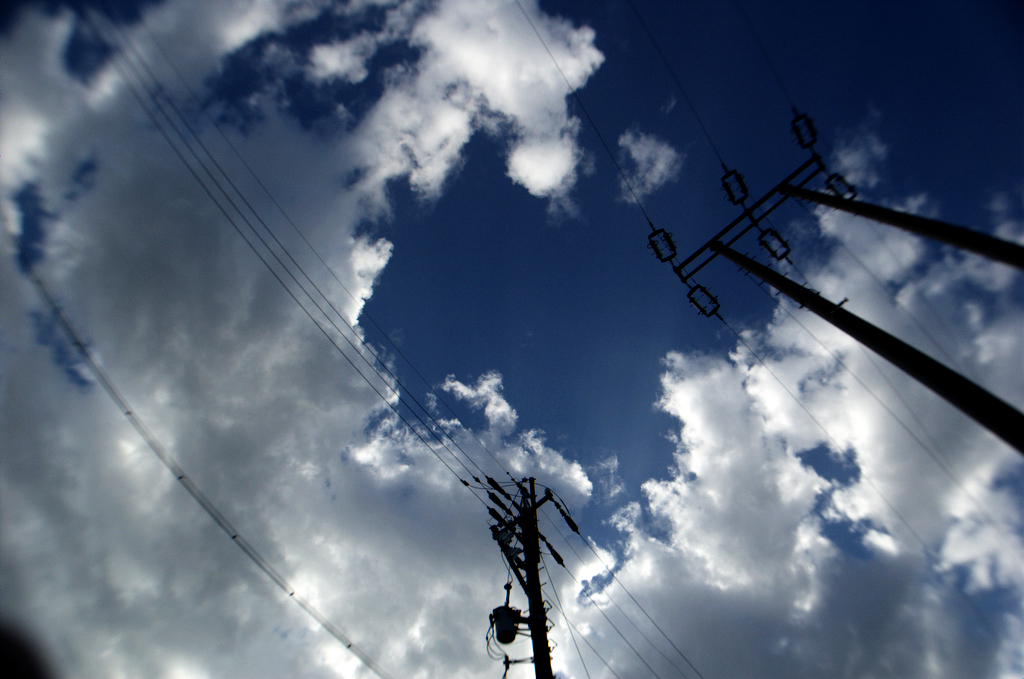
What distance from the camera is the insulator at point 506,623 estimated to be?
8.86 m

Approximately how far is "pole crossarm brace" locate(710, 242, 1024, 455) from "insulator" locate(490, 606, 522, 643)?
963 centimetres

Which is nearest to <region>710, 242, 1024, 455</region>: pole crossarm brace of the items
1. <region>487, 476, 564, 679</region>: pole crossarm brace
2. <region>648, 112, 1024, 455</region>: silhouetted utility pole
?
<region>648, 112, 1024, 455</region>: silhouetted utility pole

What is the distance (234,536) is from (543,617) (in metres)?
7.09

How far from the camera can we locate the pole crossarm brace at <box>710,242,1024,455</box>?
5.37 meters

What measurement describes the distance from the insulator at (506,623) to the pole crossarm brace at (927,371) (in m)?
9.63

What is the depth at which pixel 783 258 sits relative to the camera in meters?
13.3

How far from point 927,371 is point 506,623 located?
10146mm

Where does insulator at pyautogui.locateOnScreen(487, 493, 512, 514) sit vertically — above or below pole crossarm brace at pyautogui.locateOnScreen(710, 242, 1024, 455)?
above

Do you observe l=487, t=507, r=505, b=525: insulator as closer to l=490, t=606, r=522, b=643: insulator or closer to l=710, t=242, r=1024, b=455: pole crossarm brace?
l=490, t=606, r=522, b=643: insulator

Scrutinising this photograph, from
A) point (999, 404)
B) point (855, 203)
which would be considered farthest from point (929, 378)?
point (855, 203)

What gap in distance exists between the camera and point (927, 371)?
6.57m

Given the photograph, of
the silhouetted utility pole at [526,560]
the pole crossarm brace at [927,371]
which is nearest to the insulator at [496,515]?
the silhouetted utility pole at [526,560]

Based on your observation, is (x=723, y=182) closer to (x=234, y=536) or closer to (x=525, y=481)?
(x=525, y=481)

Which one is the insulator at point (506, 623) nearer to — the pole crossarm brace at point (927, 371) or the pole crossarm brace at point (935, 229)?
the pole crossarm brace at point (927, 371)
